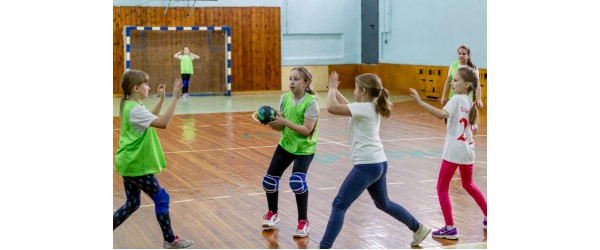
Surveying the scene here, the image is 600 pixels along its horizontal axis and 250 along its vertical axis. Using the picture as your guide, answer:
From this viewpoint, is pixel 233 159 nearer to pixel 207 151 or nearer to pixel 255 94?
pixel 207 151

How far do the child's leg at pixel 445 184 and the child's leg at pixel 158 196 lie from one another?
2.03 m

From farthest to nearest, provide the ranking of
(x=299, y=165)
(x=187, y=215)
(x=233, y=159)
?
(x=233, y=159), (x=187, y=215), (x=299, y=165)

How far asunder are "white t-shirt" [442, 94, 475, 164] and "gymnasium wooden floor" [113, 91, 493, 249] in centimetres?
65

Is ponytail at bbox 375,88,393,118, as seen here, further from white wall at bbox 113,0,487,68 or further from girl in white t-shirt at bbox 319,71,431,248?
white wall at bbox 113,0,487,68

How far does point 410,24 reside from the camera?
70.4ft

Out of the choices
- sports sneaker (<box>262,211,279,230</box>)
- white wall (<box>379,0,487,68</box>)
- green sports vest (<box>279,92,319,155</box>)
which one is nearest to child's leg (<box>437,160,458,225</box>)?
green sports vest (<box>279,92,319,155</box>)

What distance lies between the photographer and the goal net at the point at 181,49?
21656 millimetres

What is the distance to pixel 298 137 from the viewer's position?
18.5ft

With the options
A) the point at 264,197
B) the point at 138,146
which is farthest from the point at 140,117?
the point at 264,197

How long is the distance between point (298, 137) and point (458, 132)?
1194mm

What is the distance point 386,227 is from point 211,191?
2309 millimetres

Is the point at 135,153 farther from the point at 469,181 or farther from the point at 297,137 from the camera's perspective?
the point at 469,181
